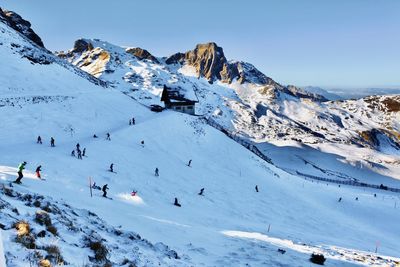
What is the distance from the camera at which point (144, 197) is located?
92.2ft

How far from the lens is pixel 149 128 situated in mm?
53812

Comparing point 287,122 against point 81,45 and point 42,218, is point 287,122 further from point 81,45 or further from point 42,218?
point 42,218

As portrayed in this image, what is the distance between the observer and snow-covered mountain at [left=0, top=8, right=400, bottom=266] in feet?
41.7

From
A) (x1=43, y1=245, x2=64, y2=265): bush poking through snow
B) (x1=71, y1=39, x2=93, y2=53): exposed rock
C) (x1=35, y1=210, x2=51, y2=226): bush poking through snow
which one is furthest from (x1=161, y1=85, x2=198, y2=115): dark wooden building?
(x1=71, y1=39, x2=93, y2=53): exposed rock

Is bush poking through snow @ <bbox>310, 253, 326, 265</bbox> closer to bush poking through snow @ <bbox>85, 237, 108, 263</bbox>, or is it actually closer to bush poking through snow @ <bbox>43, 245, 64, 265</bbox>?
bush poking through snow @ <bbox>85, 237, 108, 263</bbox>

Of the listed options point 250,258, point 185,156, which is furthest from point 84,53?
point 250,258

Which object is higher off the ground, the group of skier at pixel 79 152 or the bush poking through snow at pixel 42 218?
the bush poking through snow at pixel 42 218

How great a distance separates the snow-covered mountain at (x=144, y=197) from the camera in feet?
41.7

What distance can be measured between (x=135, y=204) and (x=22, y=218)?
14.5 metres

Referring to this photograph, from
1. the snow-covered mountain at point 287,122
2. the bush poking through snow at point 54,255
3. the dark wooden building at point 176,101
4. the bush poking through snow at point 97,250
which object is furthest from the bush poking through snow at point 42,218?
the snow-covered mountain at point 287,122

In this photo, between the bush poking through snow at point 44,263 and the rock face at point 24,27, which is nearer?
the bush poking through snow at point 44,263

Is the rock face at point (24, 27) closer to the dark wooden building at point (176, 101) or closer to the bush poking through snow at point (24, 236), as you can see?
the dark wooden building at point (176, 101)

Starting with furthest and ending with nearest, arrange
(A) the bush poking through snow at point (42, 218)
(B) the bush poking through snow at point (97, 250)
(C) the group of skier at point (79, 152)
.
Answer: (C) the group of skier at point (79, 152)
(A) the bush poking through snow at point (42, 218)
(B) the bush poking through snow at point (97, 250)

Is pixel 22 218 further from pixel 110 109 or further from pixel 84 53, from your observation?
pixel 84 53
